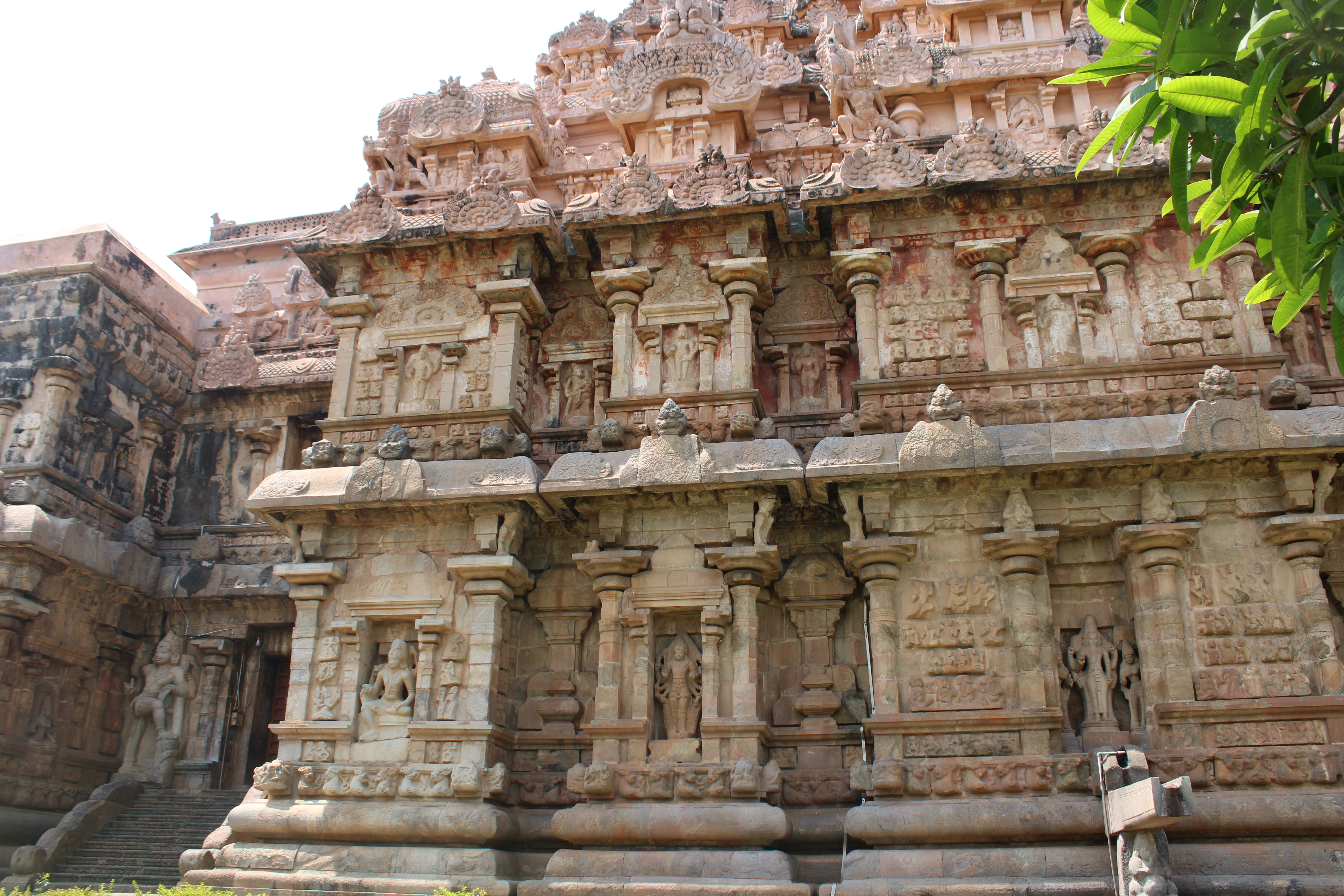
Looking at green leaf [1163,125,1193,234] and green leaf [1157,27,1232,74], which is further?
green leaf [1163,125,1193,234]

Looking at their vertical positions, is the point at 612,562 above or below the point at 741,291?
below

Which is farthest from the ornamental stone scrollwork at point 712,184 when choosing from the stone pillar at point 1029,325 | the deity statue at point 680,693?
the deity statue at point 680,693

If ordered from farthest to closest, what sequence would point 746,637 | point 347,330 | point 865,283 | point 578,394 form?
point 578,394 < point 347,330 < point 865,283 < point 746,637

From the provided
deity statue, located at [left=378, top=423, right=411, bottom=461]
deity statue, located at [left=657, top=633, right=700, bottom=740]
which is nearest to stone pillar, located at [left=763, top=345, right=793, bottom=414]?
deity statue, located at [left=657, top=633, right=700, bottom=740]

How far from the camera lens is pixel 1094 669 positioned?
11180mm

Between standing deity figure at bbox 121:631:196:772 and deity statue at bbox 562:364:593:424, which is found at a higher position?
deity statue at bbox 562:364:593:424

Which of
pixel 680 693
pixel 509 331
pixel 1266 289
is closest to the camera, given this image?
pixel 1266 289

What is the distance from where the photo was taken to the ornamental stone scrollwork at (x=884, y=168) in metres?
13.0

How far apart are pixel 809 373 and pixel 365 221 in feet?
20.8

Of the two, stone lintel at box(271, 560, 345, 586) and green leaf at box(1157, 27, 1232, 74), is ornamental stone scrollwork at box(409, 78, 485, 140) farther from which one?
green leaf at box(1157, 27, 1232, 74)

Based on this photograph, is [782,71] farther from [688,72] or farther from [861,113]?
[861,113]

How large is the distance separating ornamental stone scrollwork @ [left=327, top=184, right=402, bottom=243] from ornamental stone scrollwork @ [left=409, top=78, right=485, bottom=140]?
8.05 feet

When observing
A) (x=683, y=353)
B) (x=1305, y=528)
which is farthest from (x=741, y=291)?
(x=1305, y=528)

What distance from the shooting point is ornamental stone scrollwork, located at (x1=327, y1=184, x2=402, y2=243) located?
1419 cm
